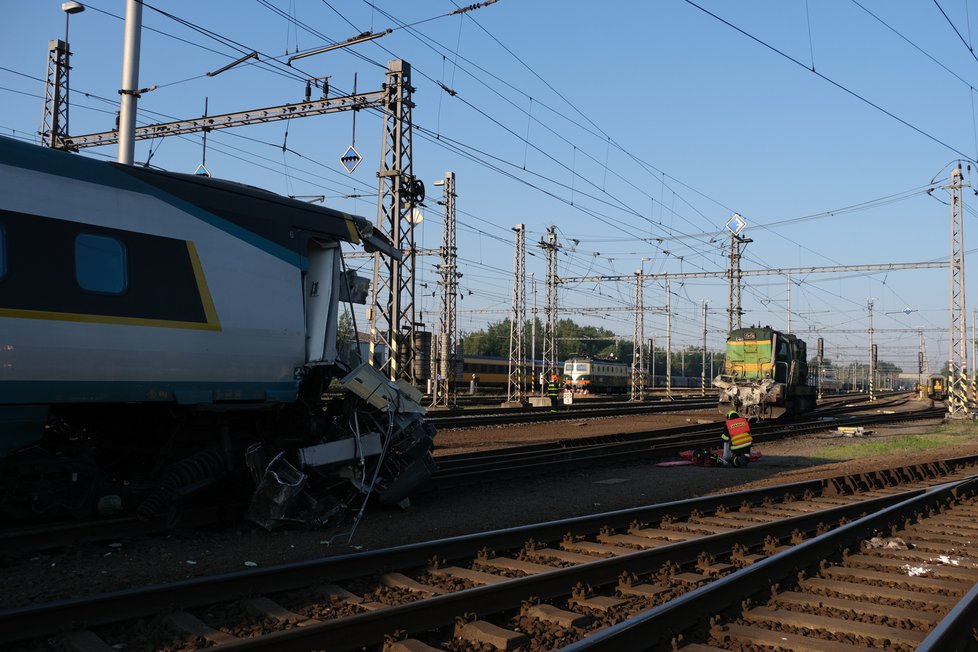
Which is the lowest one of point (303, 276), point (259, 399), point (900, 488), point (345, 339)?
point (900, 488)

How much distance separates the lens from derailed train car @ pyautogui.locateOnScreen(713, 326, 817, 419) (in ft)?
92.7

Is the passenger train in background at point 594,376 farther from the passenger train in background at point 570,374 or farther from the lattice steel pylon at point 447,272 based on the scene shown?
the lattice steel pylon at point 447,272

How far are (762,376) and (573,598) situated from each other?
990 inches

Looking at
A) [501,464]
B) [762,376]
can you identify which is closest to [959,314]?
[762,376]

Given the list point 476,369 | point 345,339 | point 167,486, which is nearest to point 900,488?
point 345,339

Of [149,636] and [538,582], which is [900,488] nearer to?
[538,582]

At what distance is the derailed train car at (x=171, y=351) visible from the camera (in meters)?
6.84

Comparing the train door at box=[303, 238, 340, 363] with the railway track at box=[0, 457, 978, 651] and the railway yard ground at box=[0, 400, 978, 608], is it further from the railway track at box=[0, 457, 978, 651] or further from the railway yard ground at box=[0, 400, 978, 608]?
the railway track at box=[0, 457, 978, 651]

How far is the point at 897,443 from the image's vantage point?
22.2 metres

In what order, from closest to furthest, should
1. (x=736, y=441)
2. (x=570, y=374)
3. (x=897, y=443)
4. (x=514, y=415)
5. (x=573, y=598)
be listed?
(x=573, y=598) → (x=736, y=441) → (x=897, y=443) → (x=514, y=415) → (x=570, y=374)

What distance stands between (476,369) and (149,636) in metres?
54.4

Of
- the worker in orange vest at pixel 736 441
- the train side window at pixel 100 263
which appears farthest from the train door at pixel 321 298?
the worker in orange vest at pixel 736 441

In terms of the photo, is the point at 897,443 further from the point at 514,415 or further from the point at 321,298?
the point at 321,298

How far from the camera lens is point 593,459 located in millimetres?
14984
